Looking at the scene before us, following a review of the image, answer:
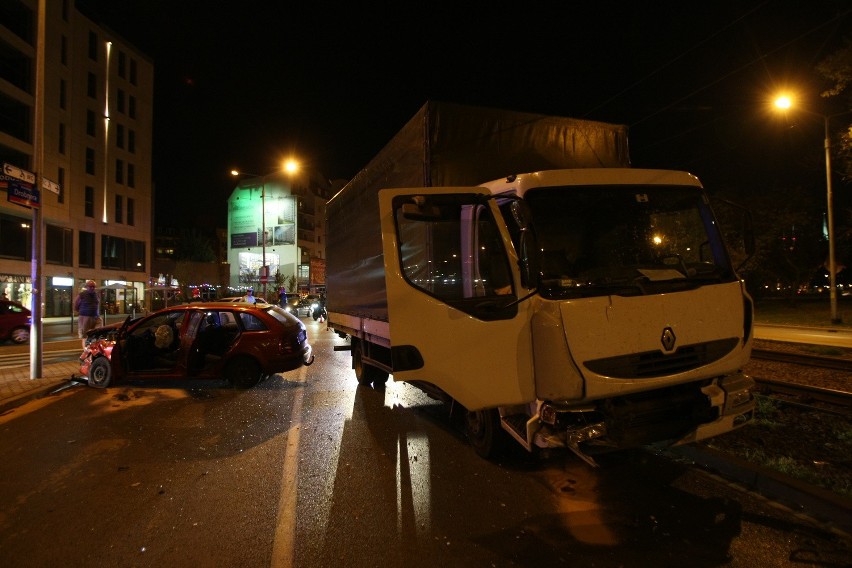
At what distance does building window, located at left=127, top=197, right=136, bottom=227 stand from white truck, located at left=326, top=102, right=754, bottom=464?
40130 mm

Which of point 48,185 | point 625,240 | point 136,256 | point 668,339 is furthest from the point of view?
point 136,256

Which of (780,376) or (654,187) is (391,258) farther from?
(780,376)

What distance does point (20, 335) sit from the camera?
1658 cm

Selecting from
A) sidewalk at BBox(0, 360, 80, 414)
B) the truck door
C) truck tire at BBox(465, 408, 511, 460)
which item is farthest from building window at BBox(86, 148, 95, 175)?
truck tire at BBox(465, 408, 511, 460)

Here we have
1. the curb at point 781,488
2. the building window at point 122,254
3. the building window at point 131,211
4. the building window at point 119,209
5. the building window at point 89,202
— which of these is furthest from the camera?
the building window at point 131,211

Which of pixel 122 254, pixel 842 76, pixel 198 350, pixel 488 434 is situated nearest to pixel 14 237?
pixel 122 254

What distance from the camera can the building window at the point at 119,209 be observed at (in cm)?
3619

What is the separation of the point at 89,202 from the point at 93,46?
36.0 feet

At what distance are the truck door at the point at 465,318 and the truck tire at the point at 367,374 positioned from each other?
418 centimetres

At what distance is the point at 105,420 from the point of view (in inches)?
259

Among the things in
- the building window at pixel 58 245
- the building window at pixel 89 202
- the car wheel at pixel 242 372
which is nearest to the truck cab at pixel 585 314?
the car wheel at pixel 242 372

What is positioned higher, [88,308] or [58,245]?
[58,245]

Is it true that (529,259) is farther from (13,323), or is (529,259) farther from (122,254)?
(122,254)

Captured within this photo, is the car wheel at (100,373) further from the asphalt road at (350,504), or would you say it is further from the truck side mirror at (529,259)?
the truck side mirror at (529,259)
